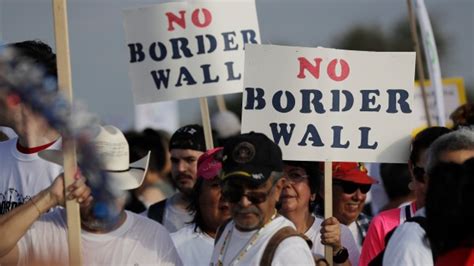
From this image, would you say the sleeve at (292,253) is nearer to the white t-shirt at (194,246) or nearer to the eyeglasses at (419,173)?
the eyeglasses at (419,173)

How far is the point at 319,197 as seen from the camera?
7.59 m

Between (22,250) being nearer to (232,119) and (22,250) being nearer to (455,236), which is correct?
(455,236)

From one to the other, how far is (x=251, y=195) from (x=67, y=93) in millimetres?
898

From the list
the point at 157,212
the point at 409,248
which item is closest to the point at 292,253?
the point at 409,248

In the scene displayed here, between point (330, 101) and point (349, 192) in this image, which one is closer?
point (330, 101)

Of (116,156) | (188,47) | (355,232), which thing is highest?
(188,47)

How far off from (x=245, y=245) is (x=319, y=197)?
2044 mm

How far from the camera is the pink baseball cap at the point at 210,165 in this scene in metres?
6.72

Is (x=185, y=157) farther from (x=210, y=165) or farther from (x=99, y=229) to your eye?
(x=99, y=229)

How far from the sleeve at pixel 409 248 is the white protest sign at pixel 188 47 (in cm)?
366

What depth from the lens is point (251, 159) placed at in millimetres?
5598

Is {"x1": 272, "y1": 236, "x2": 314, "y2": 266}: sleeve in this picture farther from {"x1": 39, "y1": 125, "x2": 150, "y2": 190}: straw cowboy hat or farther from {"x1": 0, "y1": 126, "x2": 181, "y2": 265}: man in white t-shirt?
{"x1": 39, "y1": 125, "x2": 150, "y2": 190}: straw cowboy hat

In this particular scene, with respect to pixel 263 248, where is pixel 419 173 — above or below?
above

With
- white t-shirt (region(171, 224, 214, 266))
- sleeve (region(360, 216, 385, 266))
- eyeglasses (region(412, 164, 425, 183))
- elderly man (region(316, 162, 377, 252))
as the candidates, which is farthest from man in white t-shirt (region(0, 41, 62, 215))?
elderly man (region(316, 162, 377, 252))
